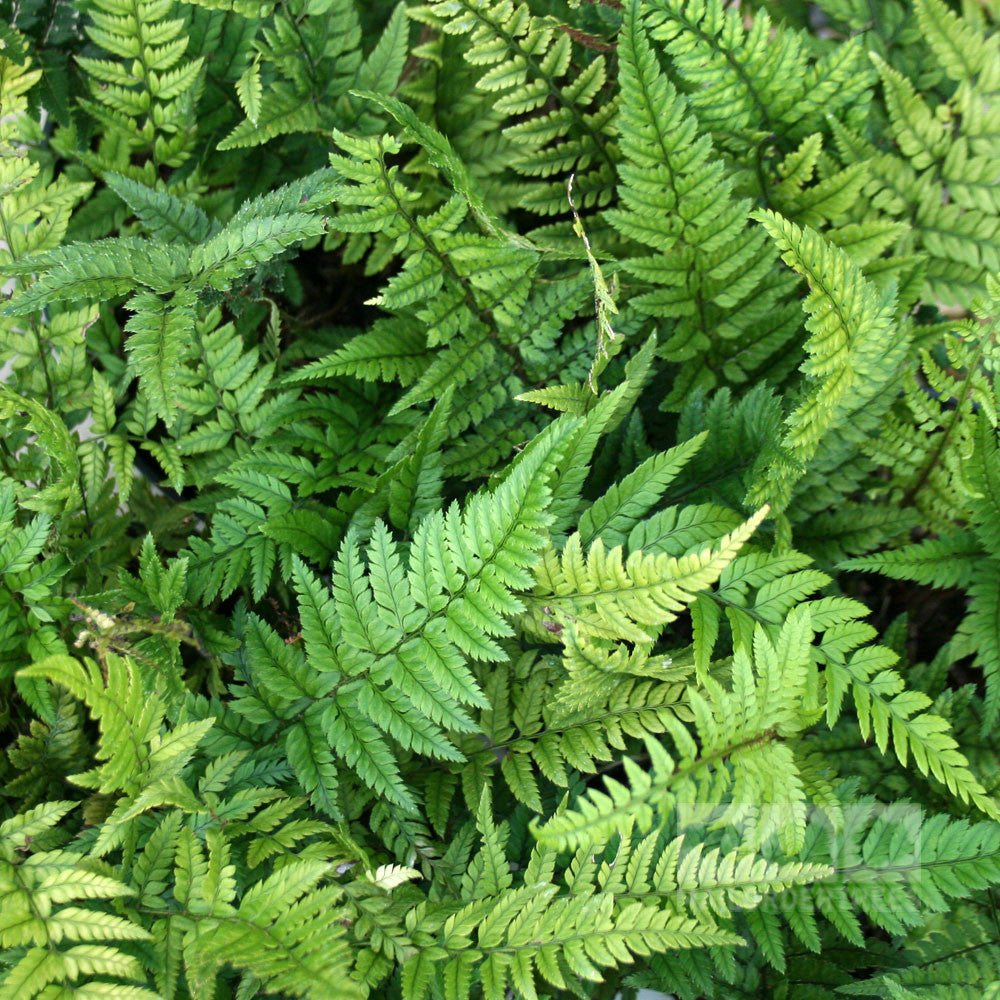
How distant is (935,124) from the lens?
2.08m

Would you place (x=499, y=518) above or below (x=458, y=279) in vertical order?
below

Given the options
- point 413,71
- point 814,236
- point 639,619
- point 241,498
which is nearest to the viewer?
point 639,619

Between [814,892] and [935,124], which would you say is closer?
[814,892]

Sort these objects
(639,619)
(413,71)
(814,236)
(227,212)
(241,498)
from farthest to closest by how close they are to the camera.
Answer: (413,71)
(227,212)
(241,498)
(814,236)
(639,619)

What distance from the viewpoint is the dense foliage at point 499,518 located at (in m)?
1.41

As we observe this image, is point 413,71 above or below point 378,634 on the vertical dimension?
above

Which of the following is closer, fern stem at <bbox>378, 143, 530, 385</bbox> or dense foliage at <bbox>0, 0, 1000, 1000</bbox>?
dense foliage at <bbox>0, 0, 1000, 1000</bbox>

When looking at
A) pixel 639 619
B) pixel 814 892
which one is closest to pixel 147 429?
pixel 639 619

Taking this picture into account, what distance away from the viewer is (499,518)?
4.71 feet

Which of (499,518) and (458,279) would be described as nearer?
(499,518)

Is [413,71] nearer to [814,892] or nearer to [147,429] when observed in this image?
[147,429]

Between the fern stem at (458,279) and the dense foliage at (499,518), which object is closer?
the dense foliage at (499,518)

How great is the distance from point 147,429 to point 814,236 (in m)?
1.40

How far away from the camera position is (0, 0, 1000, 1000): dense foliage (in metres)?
1.41
